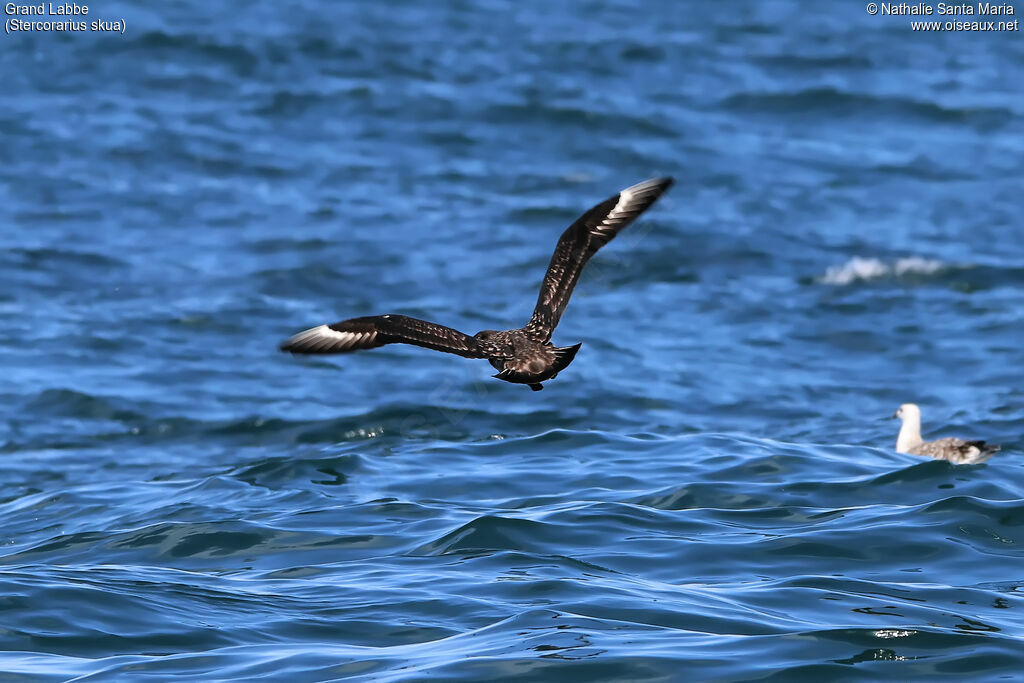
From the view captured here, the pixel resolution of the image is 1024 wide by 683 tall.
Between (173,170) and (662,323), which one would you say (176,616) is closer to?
(662,323)

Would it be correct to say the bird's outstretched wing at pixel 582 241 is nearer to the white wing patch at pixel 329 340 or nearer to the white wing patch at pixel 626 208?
the white wing patch at pixel 626 208

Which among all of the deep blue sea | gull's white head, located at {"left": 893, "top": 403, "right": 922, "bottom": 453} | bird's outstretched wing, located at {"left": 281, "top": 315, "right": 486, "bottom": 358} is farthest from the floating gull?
bird's outstretched wing, located at {"left": 281, "top": 315, "right": 486, "bottom": 358}

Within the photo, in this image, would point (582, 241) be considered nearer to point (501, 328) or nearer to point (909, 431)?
point (909, 431)

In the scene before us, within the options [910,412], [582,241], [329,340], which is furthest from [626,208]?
[910,412]

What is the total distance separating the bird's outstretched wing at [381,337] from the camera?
8.00 metres

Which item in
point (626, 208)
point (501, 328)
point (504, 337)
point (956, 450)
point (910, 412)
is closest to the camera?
point (504, 337)

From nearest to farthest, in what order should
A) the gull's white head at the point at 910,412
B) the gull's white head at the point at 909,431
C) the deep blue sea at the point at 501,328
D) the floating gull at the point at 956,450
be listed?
the deep blue sea at the point at 501,328, the floating gull at the point at 956,450, the gull's white head at the point at 909,431, the gull's white head at the point at 910,412

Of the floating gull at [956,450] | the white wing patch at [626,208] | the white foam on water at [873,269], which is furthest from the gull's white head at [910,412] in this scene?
the white foam on water at [873,269]

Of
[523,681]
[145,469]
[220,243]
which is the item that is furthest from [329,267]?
[523,681]

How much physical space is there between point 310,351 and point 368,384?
25.2 ft

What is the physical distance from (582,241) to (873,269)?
1121 centimetres

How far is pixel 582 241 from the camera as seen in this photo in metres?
8.71

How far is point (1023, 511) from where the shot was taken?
10.0m

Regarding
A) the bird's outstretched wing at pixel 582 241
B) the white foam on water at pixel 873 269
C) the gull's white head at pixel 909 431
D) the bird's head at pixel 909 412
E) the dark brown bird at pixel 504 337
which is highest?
the bird's outstretched wing at pixel 582 241
